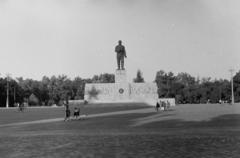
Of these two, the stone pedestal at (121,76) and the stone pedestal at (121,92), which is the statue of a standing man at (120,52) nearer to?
the stone pedestal at (121,76)

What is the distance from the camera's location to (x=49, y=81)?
99.4 m

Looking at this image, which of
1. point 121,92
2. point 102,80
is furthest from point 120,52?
point 102,80

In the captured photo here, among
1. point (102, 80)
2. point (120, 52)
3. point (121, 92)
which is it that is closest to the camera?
point (120, 52)

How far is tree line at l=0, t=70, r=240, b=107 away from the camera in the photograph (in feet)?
263

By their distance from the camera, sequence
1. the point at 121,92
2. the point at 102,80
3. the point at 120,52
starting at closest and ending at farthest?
the point at 120,52 → the point at 121,92 → the point at 102,80

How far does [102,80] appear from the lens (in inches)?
3868

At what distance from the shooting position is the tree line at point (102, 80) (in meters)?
80.1

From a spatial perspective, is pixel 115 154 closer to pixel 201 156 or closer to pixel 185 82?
pixel 201 156

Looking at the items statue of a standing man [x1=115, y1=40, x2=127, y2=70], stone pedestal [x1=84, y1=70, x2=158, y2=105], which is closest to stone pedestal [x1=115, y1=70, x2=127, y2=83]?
stone pedestal [x1=84, y1=70, x2=158, y2=105]

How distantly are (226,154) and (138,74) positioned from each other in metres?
87.0

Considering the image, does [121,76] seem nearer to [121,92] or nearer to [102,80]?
[121,92]

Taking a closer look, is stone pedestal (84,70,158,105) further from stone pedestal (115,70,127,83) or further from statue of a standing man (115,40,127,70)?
statue of a standing man (115,40,127,70)

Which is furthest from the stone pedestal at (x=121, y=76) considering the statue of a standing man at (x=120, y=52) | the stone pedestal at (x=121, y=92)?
the statue of a standing man at (x=120, y=52)

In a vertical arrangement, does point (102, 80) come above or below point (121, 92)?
above
